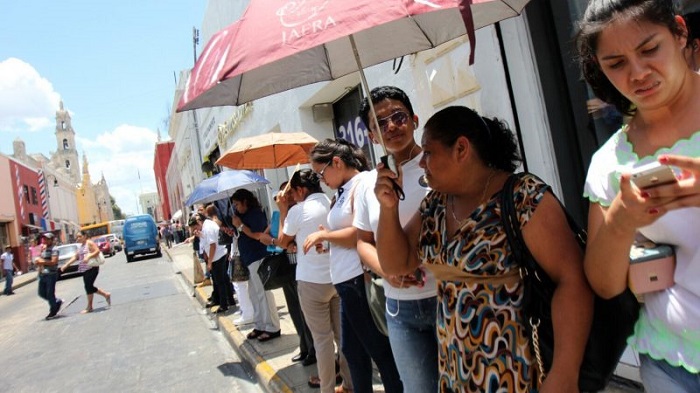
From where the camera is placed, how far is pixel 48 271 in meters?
11.4

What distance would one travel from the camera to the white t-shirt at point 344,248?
3064 millimetres

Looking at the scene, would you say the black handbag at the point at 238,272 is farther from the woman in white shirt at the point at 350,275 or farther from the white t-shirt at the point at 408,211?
the white t-shirt at the point at 408,211

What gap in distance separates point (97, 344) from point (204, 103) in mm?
7078

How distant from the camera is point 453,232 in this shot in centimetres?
183

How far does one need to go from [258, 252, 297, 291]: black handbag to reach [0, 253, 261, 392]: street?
1293mm

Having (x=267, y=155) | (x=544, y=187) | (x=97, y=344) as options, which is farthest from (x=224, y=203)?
(x=544, y=187)

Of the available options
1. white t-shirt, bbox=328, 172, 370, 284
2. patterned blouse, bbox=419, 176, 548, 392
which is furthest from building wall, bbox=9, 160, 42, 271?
patterned blouse, bbox=419, 176, 548, 392

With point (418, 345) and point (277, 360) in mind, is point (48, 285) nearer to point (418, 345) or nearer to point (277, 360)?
point (277, 360)

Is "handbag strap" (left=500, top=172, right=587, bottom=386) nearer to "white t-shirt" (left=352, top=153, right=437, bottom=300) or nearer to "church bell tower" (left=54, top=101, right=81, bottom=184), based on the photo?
"white t-shirt" (left=352, top=153, right=437, bottom=300)

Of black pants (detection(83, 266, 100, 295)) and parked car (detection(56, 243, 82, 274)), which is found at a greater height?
parked car (detection(56, 243, 82, 274))

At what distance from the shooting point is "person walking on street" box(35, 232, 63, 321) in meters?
11.3

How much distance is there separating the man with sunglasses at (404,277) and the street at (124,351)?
134 inches

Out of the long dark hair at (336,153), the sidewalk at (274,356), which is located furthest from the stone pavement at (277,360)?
the long dark hair at (336,153)

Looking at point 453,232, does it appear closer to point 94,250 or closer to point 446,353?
point 446,353
